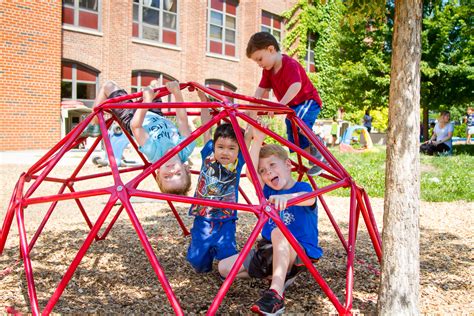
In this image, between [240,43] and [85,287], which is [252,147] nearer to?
[85,287]

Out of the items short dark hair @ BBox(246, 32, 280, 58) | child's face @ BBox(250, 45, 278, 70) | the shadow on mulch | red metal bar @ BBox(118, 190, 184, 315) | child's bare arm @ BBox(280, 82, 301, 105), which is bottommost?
the shadow on mulch

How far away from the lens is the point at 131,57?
14.1m

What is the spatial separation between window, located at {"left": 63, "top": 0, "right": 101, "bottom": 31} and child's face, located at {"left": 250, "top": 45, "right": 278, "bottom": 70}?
10.7 meters

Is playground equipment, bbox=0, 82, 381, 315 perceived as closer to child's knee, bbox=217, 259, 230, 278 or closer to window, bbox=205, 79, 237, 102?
child's knee, bbox=217, 259, 230, 278

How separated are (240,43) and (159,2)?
407 centimetres

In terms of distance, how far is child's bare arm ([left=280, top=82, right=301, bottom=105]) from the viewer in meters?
3.12

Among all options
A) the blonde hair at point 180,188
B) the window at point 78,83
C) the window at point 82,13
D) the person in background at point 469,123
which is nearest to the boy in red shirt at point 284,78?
the blonde hair at point 180,188

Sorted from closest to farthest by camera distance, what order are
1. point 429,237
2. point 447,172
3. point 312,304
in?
point 312,304 < point 429,237 < point 447,172

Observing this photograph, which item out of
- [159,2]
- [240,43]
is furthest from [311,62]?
[159,2]

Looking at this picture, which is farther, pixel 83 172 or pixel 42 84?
pixel 42 84

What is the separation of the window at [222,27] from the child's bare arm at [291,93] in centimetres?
1417

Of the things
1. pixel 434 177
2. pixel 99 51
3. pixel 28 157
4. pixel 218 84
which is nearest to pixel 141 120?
pixel 434 177

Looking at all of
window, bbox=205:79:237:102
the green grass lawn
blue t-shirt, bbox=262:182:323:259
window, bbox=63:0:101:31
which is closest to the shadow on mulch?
blue t-shirt, bbox=262:182:323:259

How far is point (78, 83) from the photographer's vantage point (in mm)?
12867
